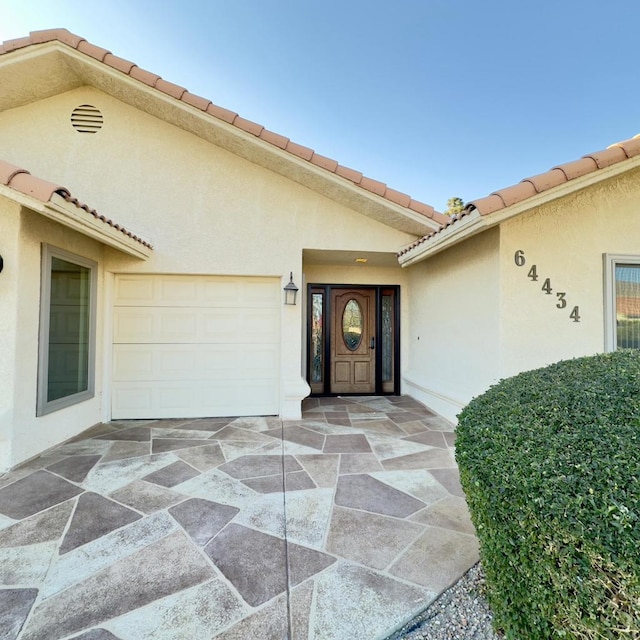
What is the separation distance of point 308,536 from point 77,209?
14.6 ft

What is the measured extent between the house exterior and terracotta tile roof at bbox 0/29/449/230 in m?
0.03

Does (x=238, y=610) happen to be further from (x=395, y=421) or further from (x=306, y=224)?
(x=306, y=224)

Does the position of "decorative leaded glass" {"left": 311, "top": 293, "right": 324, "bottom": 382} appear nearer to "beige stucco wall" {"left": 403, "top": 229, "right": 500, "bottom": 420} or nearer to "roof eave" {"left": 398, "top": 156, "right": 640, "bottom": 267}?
"beige stucco wall" {"left": 403, "top": 229, "right": 500, "bottom": 420}

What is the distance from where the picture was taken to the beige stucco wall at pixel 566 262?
454 cm

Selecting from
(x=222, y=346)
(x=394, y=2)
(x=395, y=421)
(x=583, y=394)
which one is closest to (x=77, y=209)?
(x=222, y=346)

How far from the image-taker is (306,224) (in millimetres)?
6148

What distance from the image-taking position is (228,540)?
105 inches

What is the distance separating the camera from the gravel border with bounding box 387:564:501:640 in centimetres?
183

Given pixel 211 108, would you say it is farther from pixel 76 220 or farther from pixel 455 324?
pixel 455 324

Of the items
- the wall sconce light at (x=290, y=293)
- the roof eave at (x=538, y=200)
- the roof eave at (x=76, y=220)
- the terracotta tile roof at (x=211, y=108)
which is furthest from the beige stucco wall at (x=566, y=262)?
the roof eave at (x=76, y=220)

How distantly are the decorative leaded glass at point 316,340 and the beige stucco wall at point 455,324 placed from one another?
2.16 metres

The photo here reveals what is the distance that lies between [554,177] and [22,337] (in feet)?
22.3

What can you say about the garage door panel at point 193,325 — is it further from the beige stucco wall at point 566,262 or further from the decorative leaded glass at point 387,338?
the beige stucco wall at point 566,262

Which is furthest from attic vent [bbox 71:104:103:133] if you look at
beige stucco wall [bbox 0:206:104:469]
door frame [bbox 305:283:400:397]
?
A: door frame [bbox 305:283:400:397]
